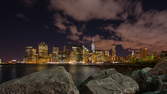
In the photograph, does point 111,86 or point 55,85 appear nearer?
point 55,85

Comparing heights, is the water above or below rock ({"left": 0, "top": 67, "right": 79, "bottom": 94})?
below

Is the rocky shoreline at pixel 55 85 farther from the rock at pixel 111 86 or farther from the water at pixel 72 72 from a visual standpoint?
the water at pixel 72 72

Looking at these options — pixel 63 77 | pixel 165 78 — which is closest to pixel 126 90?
pixel 63 77

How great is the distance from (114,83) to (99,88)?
989 millimetres

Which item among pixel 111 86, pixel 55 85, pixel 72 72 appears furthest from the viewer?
pixel 72 72

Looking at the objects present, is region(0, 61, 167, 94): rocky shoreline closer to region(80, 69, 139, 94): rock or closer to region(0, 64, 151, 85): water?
region(80, 69, 139, 94): rock

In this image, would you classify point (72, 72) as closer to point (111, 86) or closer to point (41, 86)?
point (111, 86)

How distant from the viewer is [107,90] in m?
7.05

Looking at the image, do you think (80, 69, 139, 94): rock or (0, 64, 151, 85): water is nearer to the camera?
(80, 69, 139, 94): rock

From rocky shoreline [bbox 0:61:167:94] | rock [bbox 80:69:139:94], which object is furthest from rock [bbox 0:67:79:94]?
rock [bbox 80:69:139:94]

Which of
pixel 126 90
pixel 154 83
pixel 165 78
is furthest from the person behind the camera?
pixel 165 78

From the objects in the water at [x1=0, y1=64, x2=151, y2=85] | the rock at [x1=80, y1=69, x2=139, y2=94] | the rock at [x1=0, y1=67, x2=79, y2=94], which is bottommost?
the water at [x1=0, y1=64, x2=151, y2=85]

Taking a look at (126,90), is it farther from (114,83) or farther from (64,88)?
(64,88)

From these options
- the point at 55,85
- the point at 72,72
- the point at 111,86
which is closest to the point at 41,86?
the point at 55,85
